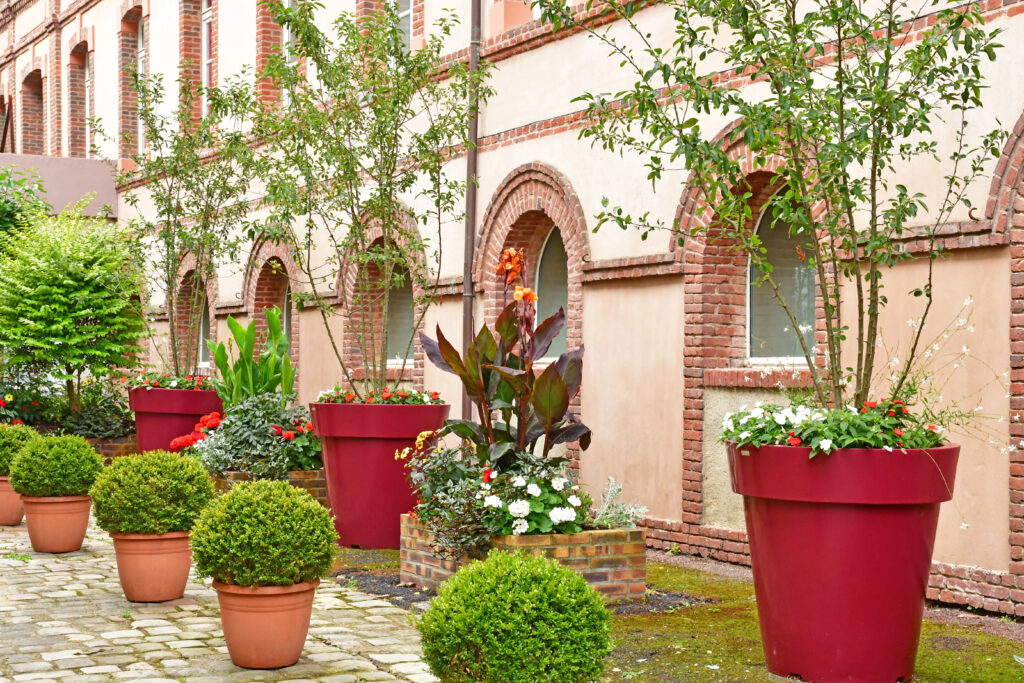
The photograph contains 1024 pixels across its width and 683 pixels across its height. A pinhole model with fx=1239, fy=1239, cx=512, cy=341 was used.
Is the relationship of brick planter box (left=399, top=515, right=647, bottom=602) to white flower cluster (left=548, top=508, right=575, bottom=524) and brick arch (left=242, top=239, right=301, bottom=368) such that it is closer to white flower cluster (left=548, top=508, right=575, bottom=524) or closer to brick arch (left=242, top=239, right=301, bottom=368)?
white flower cluster (left=548, top=508, right=575, bottom=524)

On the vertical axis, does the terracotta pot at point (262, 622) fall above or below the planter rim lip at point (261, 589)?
below

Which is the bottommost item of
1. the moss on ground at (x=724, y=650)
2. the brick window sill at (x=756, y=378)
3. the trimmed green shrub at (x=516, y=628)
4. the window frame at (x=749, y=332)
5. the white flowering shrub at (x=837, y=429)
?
the moss on ground at (x=724, y=650)

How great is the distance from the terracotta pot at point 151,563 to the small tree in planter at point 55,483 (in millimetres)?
2103

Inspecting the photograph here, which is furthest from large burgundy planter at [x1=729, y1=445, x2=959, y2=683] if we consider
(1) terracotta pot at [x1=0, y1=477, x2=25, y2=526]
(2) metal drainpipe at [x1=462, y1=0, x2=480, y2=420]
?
(1) terracotta pot at [x1=0, y1=477, x2=25, y2=526]

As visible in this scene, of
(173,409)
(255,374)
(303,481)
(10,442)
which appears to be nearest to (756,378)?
(303,481)

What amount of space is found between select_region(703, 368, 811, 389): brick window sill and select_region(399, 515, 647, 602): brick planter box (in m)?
1.81

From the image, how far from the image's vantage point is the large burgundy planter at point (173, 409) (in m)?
14.2

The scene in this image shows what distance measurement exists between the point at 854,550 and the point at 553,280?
6.75 metres

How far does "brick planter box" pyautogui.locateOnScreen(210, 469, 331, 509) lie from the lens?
35.1 ft

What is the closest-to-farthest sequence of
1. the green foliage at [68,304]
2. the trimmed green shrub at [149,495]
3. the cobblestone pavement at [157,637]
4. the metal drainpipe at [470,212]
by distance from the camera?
the cobblestone pavement at [157,637], the trimmed green shrub at [149,495], the metal drainpipe at [470,212], the green foliage at [68,304]

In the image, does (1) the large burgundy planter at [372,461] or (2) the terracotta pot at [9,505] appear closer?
(1) the large burgundy planter at [372,461]

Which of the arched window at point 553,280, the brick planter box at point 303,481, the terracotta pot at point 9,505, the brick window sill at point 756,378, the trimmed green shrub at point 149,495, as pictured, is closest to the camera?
the trimmed green shrub at point 149,495

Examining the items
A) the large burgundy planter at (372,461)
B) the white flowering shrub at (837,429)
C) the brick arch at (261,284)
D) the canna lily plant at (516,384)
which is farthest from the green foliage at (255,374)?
the white flowering shrub at (837,429)

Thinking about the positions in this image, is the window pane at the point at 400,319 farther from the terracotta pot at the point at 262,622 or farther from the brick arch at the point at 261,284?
the terracotta pot at the point at 262,622
